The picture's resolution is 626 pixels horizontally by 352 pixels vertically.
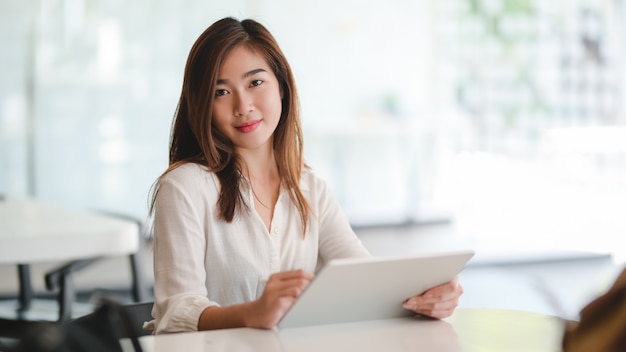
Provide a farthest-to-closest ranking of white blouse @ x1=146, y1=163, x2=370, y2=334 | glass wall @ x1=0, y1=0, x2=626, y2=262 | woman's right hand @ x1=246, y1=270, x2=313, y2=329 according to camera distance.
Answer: glass wall @ x1=0, y1=0, x2=626, y2=262
white blouse @ x1=146, y1=163, x2=370, y2=334
woman's right hand @ x1=246, y1=270, x2=313, y2=329

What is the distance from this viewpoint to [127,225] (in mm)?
2520

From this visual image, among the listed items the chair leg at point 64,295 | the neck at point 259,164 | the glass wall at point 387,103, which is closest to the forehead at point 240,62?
the neck at point 259,164

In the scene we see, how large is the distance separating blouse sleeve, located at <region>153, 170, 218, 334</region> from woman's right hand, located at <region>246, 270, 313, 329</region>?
0.20 meters

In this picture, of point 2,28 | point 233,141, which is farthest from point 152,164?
point 233,141

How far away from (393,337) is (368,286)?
0.09 meters

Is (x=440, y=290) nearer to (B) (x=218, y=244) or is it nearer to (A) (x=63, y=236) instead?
(B) (x=218, y=244)

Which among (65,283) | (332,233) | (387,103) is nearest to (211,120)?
(332,233)

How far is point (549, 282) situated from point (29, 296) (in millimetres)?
2940

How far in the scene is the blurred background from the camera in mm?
5438

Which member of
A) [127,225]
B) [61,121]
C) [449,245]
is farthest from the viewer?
[449,245]

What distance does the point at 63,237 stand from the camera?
7.55 ft

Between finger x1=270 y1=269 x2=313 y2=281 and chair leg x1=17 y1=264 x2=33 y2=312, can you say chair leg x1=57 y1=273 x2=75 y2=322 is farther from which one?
finger x1=270 y1=269 x2=313 y2=281

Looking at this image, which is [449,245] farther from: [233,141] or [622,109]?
[233,141]

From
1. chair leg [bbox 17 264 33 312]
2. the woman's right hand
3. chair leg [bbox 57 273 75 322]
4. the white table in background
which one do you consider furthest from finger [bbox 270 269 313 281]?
chair leg [bbox 17 264 33 312]
